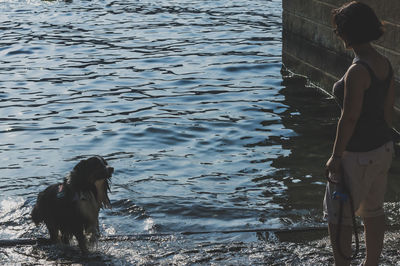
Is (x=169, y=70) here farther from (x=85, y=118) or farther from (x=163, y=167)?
(x=163, y=167)

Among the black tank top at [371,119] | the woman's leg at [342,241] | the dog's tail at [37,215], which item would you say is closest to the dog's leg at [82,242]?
the dog's tail at [37,215]

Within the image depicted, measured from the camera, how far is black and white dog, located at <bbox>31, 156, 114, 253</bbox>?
6.77 meters

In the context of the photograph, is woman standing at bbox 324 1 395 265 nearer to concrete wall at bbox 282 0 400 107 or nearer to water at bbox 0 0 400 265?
water at bbox 0 0 400 265

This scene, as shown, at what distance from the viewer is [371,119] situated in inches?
195

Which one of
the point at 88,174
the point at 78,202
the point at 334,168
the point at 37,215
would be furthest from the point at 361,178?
the point at 37,215

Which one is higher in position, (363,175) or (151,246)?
(363,175)

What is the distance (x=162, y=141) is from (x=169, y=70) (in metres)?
5.62

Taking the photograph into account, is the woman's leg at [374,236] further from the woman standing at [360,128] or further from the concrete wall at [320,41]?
the concrete wall at [320,41]

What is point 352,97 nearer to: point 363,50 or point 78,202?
point 363,50

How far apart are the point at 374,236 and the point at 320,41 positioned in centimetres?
880

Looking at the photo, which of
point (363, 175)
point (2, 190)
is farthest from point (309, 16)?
point (363, 175)

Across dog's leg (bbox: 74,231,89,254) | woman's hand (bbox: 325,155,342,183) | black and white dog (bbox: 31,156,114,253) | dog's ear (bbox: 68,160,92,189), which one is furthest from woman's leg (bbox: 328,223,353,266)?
dog's leg (bbox: 74,231,89,254)

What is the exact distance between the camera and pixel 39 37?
2167 centimetres

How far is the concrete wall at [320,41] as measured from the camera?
32.4 ft
